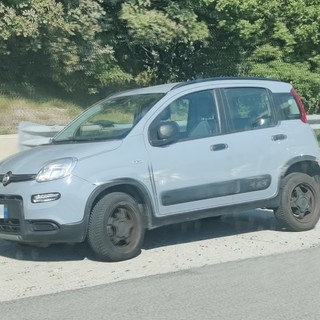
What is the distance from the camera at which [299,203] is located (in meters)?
9.01

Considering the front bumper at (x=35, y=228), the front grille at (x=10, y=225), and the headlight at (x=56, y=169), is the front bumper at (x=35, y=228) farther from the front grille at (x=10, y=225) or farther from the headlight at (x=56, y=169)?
the headlight at (x=56, y=169)

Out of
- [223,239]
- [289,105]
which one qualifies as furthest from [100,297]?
[289,105]

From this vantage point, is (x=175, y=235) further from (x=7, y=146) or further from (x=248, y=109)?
(x=7, y=146)

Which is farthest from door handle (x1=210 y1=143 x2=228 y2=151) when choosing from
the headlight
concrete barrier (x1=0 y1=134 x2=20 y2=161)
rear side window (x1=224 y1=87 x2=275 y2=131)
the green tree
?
the green tree

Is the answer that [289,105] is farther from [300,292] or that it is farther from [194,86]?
[300,292]

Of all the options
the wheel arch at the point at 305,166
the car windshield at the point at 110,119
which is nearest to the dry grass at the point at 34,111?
the car windshield at the point at 110,119

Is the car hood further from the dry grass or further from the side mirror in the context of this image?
the dry grass

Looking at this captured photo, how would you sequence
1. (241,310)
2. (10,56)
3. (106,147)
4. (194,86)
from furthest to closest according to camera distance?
(10,56), (194,86), (106,147), (241,310)

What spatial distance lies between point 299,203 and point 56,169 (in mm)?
3188

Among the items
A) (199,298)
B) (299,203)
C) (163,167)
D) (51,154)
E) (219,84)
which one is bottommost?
(199,298)

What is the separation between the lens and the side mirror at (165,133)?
25.8 ft

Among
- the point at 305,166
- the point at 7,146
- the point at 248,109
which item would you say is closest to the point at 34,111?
the point at 7,146

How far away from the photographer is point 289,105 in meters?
9.12

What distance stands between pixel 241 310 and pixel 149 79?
14.1 meters
